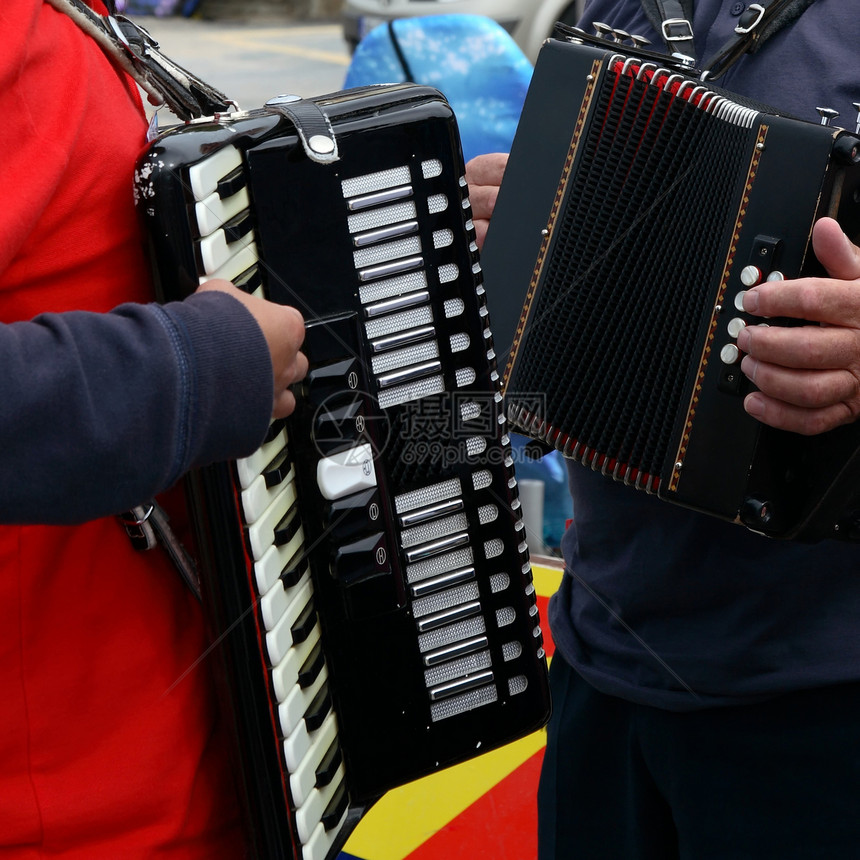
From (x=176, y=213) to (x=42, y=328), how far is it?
18 centimetres

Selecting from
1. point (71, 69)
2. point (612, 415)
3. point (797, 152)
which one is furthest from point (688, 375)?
point (71, 69)

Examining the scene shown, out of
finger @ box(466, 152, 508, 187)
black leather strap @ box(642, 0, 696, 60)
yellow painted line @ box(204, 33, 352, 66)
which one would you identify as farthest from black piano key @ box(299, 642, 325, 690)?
yellow painted line @ box(204, 33, 352, 66)

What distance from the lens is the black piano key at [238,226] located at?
2.99ft

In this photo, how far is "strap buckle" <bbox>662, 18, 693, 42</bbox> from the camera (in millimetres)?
1352

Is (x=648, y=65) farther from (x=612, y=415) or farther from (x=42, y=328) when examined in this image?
(x=42, y=328)

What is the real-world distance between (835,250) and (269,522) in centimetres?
69

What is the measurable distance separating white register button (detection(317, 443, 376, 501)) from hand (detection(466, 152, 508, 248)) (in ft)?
1.91

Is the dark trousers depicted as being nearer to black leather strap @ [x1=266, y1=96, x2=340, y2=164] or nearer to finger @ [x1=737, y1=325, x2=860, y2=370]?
finger @ [x1=737, y1=325, x2=860, y2=370]

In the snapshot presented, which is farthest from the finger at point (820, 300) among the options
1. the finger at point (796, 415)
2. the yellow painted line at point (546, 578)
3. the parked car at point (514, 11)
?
the parked car at point (514, 11)

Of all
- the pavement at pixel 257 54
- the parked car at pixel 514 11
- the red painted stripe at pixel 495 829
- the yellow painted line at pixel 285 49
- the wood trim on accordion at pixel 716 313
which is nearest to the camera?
the wood trim on accordion at pixel 716 313

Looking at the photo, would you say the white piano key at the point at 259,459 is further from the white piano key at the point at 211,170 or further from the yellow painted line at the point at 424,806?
the yellow painted line at the point at 424,806

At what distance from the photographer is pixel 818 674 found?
47.6 inches

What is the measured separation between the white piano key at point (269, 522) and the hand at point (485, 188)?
65cm

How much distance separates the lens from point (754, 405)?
1162mm
